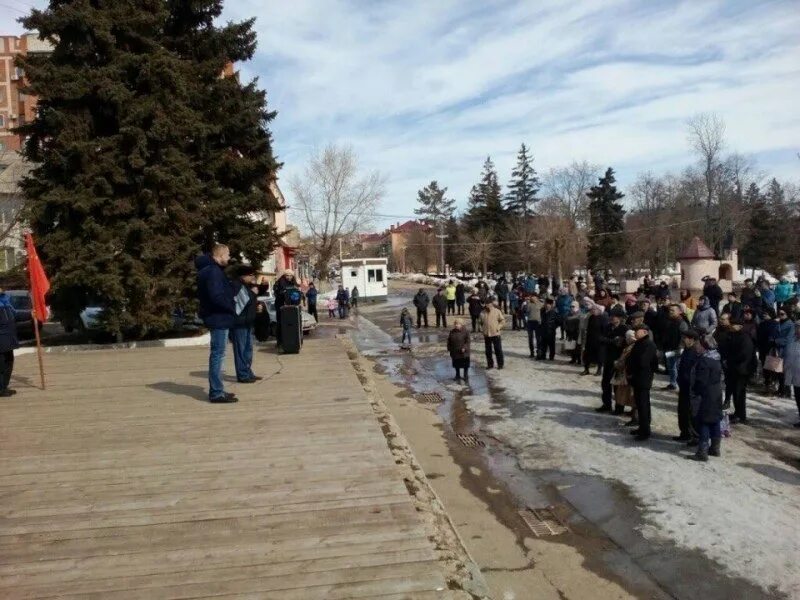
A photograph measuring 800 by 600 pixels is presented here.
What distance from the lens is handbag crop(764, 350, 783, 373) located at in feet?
36.4

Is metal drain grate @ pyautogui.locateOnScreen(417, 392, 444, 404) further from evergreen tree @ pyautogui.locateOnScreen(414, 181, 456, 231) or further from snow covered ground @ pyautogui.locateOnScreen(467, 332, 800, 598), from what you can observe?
evergreen tree @ pyautogui.locateOnScreen(414, 181, 456, 231)

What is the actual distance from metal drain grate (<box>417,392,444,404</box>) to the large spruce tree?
6.99m

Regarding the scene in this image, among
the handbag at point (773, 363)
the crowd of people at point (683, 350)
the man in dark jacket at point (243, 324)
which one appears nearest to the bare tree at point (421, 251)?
the crowd of people at point (683, 350)

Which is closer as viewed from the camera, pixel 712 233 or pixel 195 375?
pixel 195 375

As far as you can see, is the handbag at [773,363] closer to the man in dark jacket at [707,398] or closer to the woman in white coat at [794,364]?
the woman in white coat at [794,364]

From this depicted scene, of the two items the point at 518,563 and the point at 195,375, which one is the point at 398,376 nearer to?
the point at 195,375

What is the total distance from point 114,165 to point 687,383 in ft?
43.1

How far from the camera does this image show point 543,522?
6188mm

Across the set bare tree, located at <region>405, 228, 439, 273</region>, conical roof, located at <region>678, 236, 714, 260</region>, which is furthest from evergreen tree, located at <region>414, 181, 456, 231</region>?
conical roof, located at <region>678, 236, 714, 260</region>

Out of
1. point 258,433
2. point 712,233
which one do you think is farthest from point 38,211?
point 712,233

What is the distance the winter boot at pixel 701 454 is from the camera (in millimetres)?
7836

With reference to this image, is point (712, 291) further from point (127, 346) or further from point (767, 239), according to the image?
point (767, 239)

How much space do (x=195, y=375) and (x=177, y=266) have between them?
592 cm

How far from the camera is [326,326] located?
27922 millimetres
